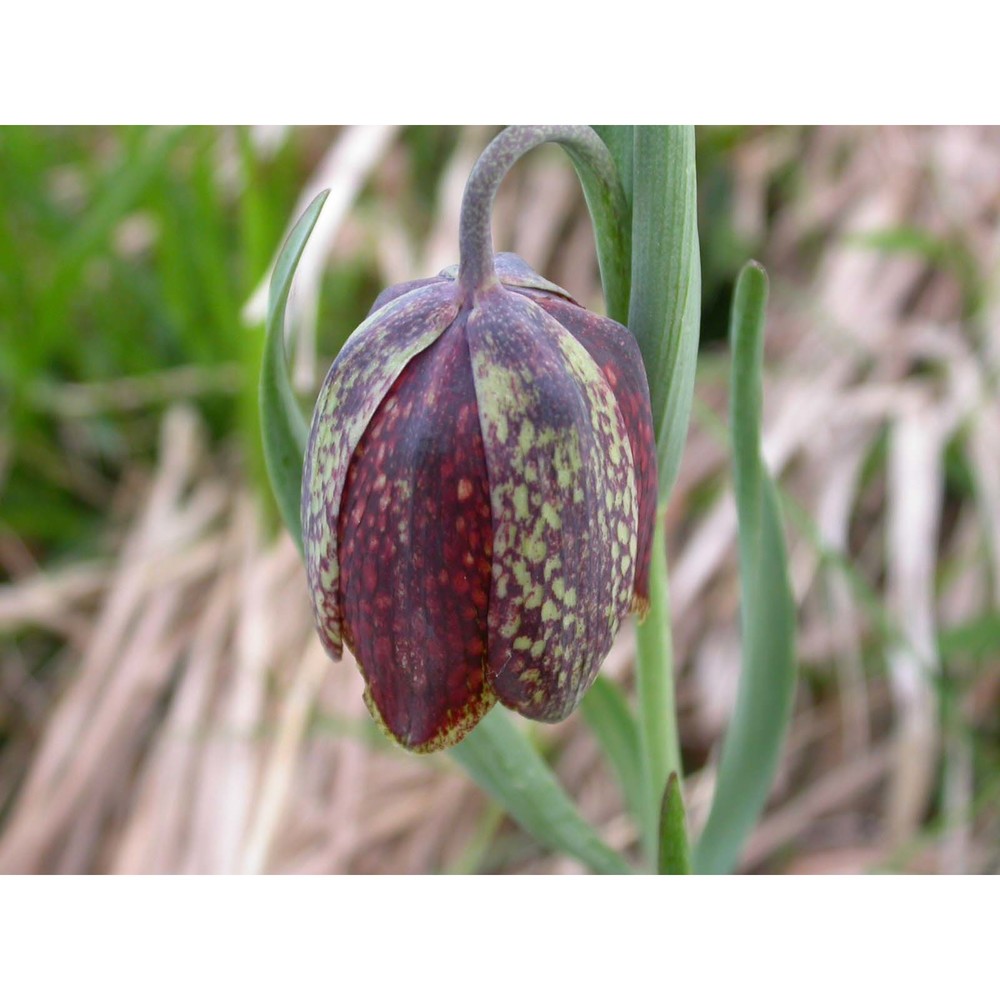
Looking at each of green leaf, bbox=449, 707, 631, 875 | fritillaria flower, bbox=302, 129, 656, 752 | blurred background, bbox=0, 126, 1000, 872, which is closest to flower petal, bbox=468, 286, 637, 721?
fritillaria flower, bbox=302, 129, 656, 752

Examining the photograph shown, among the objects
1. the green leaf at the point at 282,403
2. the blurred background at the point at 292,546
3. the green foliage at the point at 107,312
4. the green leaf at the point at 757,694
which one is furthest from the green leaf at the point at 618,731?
the green foliage at the point at 107,312

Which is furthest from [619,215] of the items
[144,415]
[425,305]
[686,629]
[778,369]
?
[144,415]

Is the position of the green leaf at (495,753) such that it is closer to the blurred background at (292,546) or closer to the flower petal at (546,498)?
the flower petal at (546,498)

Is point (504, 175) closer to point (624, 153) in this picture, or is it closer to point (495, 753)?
point (624, 153)

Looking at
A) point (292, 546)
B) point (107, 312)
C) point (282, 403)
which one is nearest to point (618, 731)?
point (282, 403)

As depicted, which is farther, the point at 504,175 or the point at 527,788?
the point at 527,788

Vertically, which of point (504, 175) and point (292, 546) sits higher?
point (504, 175)

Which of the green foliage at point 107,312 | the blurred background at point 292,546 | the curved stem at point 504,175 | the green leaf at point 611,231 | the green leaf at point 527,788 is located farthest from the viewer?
the green foliage at point 107,312
